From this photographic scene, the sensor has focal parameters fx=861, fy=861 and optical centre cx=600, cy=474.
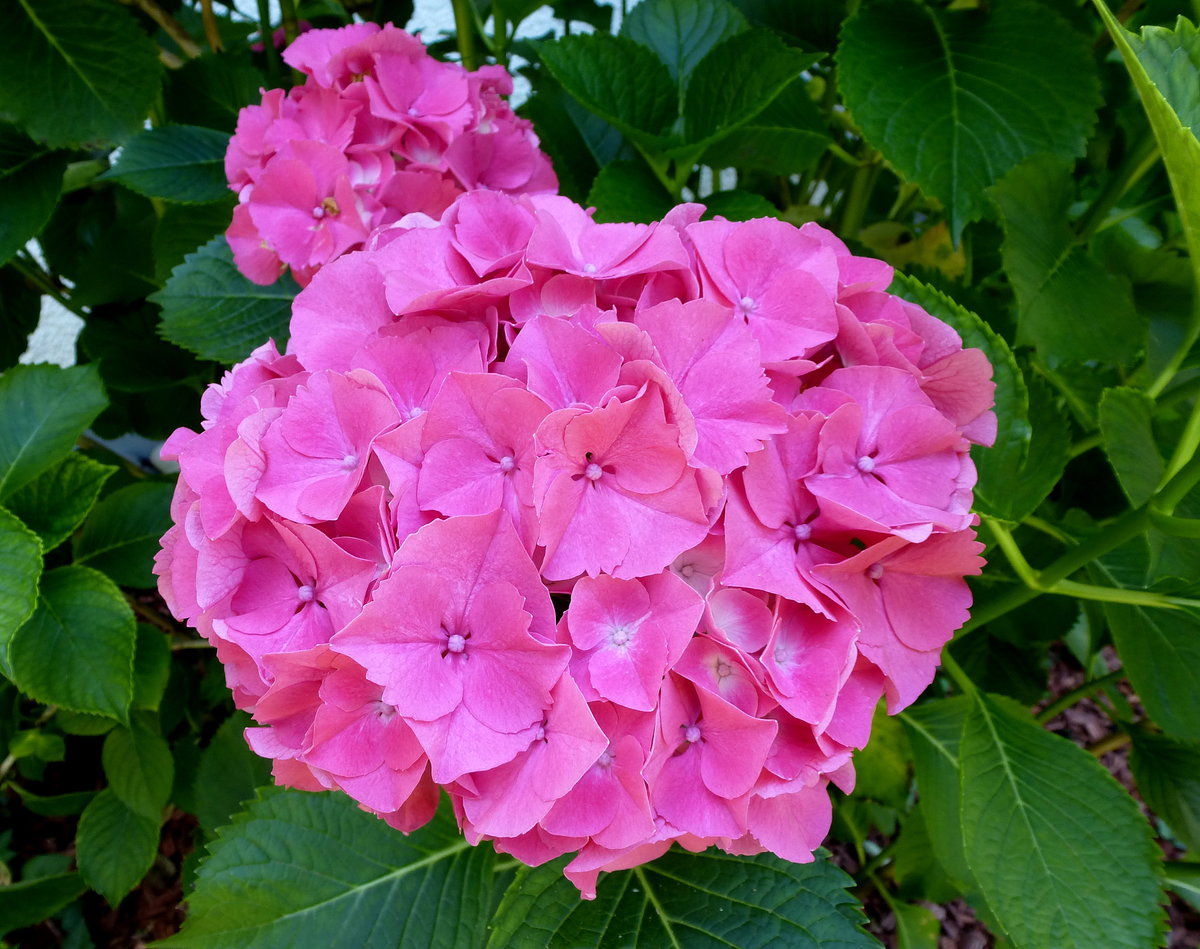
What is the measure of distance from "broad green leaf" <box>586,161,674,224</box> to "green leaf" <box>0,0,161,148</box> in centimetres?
58

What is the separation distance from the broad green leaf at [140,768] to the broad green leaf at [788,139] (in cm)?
99

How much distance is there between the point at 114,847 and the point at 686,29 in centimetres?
124

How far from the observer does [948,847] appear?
2.68 ft

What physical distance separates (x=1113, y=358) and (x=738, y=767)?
0.54m

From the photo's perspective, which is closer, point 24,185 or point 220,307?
point 220,307

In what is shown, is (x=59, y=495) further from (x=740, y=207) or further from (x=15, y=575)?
(x=740, y=207)

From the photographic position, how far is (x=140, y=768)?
1088 mm

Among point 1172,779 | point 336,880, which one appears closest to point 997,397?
point 1172,779

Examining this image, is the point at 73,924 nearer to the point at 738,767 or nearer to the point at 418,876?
the point at 418,876

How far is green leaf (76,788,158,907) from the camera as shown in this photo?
1124mm

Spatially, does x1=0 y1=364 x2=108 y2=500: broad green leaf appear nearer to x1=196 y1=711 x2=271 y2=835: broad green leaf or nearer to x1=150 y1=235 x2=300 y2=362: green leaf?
x1=150 y1=235 x2=300 y2=362: green leaf

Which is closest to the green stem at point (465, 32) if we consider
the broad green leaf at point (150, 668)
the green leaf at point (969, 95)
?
the green leaf at point (969, 95)

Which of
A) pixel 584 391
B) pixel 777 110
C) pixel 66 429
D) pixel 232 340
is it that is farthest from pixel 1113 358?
pixel 66 429

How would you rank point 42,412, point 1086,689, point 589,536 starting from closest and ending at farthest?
point 589,536
point 42,412
point 1086,689
